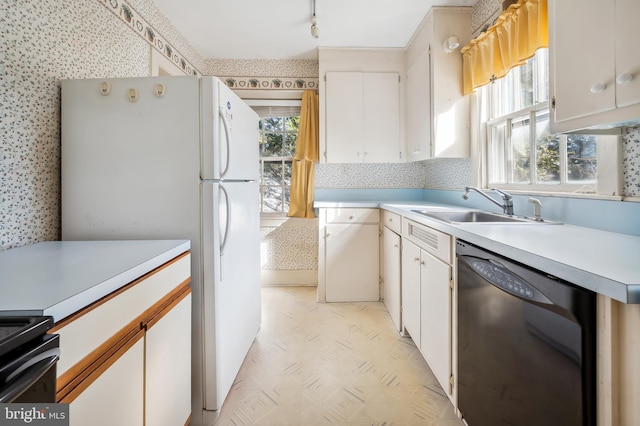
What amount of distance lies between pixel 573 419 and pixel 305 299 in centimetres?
247

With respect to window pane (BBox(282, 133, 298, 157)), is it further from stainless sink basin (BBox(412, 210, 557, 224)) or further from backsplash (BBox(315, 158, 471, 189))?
stainless sink basin (BBox(412, 210, 557, 224))

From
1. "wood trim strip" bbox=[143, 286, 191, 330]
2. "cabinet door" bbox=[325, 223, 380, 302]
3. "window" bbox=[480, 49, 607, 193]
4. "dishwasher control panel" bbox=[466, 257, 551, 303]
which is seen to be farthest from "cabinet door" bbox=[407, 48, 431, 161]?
"wood trim strip" bbox=[143, 286, 191, 330]

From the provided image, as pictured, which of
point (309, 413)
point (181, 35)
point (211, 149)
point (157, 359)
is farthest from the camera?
point (181, 35)

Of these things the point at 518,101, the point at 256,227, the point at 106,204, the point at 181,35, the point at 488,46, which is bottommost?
the point at 256,227

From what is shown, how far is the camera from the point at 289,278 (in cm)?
348

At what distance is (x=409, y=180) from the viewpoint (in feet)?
11.3

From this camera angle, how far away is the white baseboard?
3.48m

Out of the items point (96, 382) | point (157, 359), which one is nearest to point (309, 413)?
point (157, 359)

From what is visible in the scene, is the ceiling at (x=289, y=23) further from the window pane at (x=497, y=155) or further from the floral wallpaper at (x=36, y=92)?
the window pane at (x=497, y=155)

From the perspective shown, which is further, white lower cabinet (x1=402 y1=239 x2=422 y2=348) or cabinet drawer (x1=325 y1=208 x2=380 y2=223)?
cabinet drawer (x1=325 y1=208 x2=380 y2=223)

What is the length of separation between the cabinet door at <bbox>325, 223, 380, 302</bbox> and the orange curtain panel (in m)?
0.59

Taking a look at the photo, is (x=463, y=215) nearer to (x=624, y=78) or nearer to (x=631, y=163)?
(x=631, y=163)

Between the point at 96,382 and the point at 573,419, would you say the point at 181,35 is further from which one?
the point at 573,419

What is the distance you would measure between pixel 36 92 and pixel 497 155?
2728 millimetres
